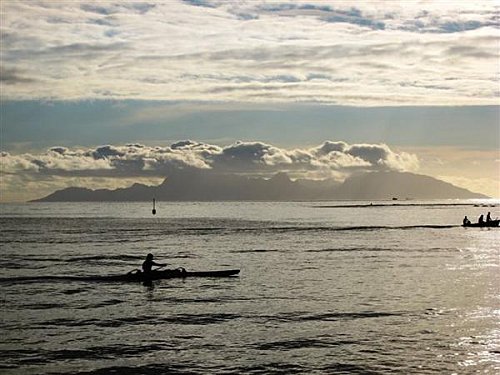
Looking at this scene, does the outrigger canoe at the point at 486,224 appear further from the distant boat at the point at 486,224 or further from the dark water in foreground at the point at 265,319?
the dark water in foreground at the point at 265,319

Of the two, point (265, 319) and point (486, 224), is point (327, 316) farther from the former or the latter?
point (486, 224)

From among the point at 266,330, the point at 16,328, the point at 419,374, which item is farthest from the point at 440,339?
the point at 16,328

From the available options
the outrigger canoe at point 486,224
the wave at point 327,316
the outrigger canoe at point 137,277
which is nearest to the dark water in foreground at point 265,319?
the wave at point 327,316

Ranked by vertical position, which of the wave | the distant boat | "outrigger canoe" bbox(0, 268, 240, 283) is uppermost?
the wave

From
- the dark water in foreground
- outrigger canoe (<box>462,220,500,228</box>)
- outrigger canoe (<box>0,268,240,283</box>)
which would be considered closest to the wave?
the dark water in foreground

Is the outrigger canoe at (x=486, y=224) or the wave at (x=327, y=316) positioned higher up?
the wave at (x=327, y=316)

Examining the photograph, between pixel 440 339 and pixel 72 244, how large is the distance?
7436 centimetres

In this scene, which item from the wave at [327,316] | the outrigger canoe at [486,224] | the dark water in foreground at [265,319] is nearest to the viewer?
the dark water in foreground at [265,319]

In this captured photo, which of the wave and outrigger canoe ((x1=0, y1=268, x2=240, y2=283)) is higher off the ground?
the wave

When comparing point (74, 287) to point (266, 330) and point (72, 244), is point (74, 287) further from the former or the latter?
point (72, 244)

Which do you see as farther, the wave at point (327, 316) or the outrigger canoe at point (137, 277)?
the outrigger canoe at point (137, 277)

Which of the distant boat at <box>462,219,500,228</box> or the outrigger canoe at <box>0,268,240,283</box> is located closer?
the outrigger canoe at <box>0,268,240,283</box>

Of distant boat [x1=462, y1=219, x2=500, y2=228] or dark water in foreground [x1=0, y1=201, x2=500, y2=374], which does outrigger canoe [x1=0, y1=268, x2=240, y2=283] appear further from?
distant boat [x1=462, y1=219, x2=500, y2=228]

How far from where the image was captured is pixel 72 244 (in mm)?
97688
